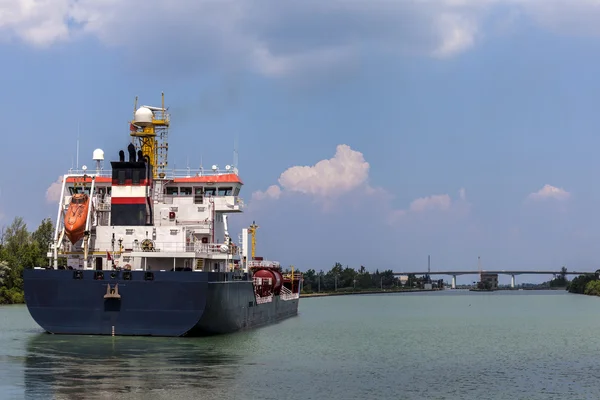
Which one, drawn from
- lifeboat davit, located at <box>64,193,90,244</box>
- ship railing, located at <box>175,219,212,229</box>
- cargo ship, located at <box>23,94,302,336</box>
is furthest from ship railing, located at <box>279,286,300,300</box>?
lifeboat davit, located at <box>64,193,90,244</box>

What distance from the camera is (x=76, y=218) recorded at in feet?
155

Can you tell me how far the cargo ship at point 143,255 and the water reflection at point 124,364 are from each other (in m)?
1.26

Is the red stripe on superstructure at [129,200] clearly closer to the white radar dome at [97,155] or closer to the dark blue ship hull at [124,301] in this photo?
the white radar dome at [97,155]

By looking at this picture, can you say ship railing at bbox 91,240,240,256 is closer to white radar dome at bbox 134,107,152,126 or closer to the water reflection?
the water reflection

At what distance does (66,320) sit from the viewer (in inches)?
1753

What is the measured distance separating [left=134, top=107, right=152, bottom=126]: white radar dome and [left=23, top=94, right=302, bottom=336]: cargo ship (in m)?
0.06

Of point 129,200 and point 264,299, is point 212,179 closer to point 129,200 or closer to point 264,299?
point 129,200

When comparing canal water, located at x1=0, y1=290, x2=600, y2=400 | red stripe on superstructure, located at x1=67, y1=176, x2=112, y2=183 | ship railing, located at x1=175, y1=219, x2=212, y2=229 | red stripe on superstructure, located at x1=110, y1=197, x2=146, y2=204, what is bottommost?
canal water, located at x1=0, y1=290, x2=600, y2=400

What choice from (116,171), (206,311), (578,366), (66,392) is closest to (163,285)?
(206,311)

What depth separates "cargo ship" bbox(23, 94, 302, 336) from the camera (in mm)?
43812

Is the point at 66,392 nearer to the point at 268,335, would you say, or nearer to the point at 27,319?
the point at 268,335

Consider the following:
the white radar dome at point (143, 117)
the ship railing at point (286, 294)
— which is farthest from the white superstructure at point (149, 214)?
the ship railing at point (286, 294)

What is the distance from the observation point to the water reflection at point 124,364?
31.1 meters

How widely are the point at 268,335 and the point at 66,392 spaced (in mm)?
24625
